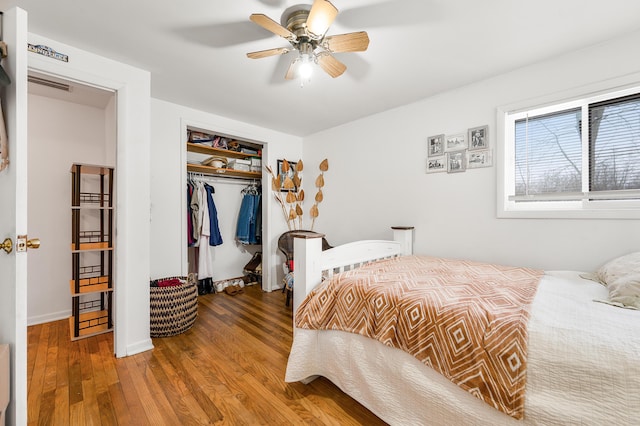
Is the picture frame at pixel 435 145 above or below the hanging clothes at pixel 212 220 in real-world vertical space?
above

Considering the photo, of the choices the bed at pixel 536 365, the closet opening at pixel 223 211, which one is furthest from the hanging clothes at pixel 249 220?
the bed at pixel 536 365

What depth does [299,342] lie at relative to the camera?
1.55m

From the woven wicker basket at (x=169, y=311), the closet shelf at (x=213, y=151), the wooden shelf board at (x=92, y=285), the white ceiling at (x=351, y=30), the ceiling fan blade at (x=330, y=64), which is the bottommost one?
the woven wicker basket at (x=169, y=311)

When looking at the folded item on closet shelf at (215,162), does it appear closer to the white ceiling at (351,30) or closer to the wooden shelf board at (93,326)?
the white ceiling at (351,30)

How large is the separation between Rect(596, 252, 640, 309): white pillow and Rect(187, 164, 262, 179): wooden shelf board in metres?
3.48

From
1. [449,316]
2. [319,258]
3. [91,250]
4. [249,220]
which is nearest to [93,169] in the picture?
[91,250]

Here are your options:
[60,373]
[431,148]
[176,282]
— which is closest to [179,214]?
[176,282]

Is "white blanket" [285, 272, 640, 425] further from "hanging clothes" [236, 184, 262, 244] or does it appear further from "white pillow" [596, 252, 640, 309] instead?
"hanging clothes" [236, 184, 262, 244]

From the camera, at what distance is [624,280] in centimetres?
118

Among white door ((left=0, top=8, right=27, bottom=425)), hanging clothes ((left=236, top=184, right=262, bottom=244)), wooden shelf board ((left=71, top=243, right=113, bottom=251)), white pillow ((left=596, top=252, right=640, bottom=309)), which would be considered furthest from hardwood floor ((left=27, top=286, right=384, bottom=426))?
hanging clothes ((left=236, top=184, right=262, bottom=244))

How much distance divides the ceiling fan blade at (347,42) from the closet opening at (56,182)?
2141mm

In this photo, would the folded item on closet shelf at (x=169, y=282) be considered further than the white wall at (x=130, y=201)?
Yes

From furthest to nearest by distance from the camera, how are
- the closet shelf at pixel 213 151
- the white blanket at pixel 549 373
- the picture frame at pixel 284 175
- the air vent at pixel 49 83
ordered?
the picture frame at pixel 284 175
the closet shelf at pixel 213 151
the air vent at pixel 49 83
the white blanket at pixel 549 373

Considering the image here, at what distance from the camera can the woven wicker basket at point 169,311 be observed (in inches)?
84.3
